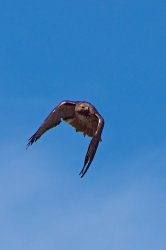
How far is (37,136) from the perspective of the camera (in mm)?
61875

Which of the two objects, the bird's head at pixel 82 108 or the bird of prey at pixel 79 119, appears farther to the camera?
the bird's head at pixel 82 108

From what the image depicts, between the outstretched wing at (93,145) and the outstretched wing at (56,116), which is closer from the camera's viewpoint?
the outstretched wing at (93,145)

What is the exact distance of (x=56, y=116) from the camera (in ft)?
204

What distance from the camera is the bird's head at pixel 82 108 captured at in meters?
59.3

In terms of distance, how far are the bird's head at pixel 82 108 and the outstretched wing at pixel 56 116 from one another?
1307 millimetres

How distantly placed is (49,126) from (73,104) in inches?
90.3

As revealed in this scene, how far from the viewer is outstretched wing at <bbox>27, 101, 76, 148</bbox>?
61594 millimetres

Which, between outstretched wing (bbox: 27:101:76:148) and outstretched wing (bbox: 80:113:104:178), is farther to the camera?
outstretched wing (bbox: 27:101:76:148)

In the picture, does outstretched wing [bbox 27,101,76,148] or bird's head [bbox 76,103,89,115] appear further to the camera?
outstretched wing [bbox 27,101,76,148]

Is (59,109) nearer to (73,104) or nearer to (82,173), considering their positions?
(73,104)

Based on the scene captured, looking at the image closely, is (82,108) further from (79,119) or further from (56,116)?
(56,116)

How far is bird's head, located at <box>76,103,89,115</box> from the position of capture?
59.3m

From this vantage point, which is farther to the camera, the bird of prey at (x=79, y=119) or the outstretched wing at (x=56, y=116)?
the outstretched wing at (x=56, y=116)

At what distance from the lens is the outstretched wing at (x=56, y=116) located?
61.6 metres
